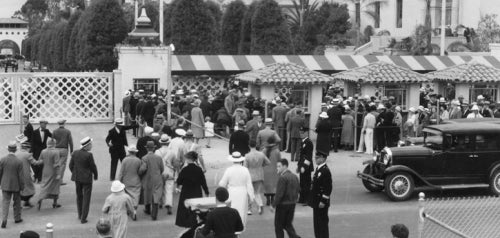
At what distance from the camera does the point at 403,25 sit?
2403 inches

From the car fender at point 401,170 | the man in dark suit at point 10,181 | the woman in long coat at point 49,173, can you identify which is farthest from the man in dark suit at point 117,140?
the car fender at point 401,170

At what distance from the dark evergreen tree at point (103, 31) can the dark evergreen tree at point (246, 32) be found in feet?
21.2

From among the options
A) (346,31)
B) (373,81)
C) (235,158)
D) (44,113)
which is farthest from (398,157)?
(346,31)

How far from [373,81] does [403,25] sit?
3653 cm

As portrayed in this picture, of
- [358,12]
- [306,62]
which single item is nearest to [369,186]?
[306,62]

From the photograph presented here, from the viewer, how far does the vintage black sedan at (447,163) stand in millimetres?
16734

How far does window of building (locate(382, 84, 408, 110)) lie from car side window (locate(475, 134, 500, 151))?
→ 950cm

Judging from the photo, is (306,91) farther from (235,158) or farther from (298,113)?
(235,158)

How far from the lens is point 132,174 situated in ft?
48.2

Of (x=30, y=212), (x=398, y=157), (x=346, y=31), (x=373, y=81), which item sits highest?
(x=346, y=31)

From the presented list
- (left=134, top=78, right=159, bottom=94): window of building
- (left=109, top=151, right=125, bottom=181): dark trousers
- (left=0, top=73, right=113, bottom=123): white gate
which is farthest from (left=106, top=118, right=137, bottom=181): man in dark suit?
(left=0, top=73, right=113, bottom=123): white gate

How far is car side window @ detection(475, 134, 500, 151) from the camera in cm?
1683

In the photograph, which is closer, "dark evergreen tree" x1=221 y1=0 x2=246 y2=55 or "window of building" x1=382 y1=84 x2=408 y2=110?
"window of building" x1=382 y1=84 x2=408 y2=110

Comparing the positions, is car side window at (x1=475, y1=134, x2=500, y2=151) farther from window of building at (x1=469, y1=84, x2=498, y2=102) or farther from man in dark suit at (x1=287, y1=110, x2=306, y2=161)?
window of building at (x1=469, y1=84, x2=498, y2=102)
